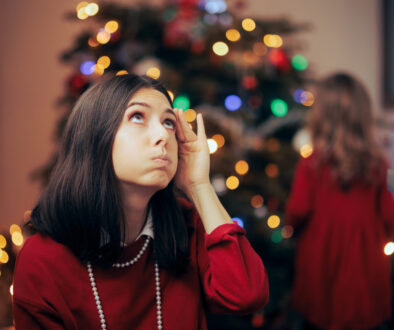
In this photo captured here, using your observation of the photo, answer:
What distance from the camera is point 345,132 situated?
203 centimetres

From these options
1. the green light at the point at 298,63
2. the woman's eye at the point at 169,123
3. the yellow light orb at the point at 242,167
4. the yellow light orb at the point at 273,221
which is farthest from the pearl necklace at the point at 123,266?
the green light at the point at 298,63

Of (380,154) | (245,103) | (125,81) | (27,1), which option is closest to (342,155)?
(380,154)

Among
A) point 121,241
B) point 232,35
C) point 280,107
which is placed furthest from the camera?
point 280,107

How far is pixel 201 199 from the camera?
1.00 metres

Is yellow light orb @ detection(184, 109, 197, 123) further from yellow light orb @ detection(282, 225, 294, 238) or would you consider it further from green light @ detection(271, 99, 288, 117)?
yellow light orb @ detection(282, 225, 294, 238)

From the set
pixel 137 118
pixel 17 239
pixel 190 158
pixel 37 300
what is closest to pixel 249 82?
pixel 17 239

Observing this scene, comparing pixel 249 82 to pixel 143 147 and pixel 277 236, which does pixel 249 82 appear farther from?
pixel 143 147

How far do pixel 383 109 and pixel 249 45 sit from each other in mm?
1851

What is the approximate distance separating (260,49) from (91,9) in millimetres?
1068

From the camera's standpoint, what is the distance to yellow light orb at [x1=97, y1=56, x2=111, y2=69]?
101 inches

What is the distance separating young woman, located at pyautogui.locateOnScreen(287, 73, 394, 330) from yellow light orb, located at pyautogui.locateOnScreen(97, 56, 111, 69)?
1.19 metres

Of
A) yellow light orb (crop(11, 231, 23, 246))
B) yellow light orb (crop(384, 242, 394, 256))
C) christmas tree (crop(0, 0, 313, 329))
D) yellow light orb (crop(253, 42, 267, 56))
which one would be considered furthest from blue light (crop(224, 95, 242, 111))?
yellow light orb (crop(11, 231, 23, 246))

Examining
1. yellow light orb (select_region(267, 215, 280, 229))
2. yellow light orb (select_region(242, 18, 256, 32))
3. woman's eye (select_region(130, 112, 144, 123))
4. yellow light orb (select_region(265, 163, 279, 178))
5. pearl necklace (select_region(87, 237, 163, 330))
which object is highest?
yellow light orb (select_region(242, 18, 256, 32))

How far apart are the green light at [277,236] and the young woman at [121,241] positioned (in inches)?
56.1
